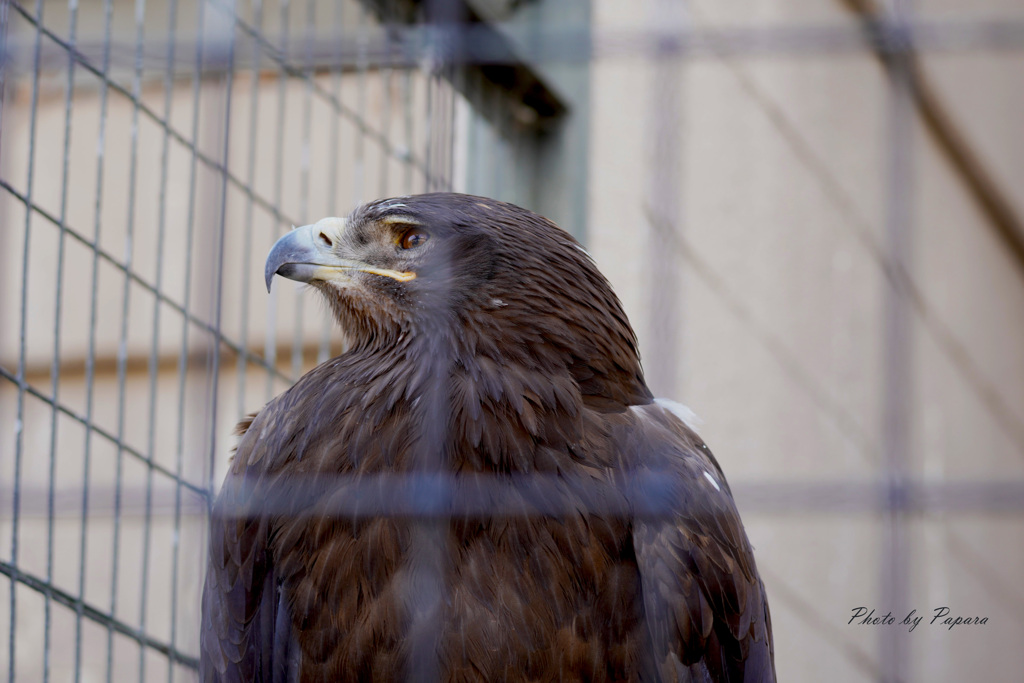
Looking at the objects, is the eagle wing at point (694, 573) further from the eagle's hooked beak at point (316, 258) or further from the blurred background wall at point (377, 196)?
the eagle's hooked beak at point (316, 258)

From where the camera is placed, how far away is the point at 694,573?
1.84 metres

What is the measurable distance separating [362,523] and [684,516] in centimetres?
53

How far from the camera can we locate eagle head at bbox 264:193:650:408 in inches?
77.8

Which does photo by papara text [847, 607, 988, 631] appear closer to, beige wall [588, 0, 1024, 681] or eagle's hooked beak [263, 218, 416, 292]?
beige wall [588, 0, 1024, 681]

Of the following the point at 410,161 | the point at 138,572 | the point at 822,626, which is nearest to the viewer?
the point at 410,161

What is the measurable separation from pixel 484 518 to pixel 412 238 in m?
0.57

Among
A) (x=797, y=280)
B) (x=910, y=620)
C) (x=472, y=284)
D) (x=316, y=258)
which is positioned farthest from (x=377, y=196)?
(x=910, y=620)

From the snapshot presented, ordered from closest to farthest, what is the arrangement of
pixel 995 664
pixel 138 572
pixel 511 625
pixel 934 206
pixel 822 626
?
pixel 511 625
pixel 138 572
pixel 822 626
pixel 934 206
pixel 995 664

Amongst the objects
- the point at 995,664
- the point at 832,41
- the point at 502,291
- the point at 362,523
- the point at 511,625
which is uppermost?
the point at 832,41

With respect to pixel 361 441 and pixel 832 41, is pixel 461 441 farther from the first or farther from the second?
pixel 832 41

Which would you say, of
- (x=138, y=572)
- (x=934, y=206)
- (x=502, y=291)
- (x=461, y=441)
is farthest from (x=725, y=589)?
(x=934, y=206)

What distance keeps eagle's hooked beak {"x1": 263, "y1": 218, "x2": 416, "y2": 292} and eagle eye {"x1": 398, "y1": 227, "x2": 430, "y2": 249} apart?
52 millimetres

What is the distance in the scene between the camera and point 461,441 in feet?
6.07

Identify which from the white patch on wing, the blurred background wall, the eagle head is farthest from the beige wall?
the eagle head
